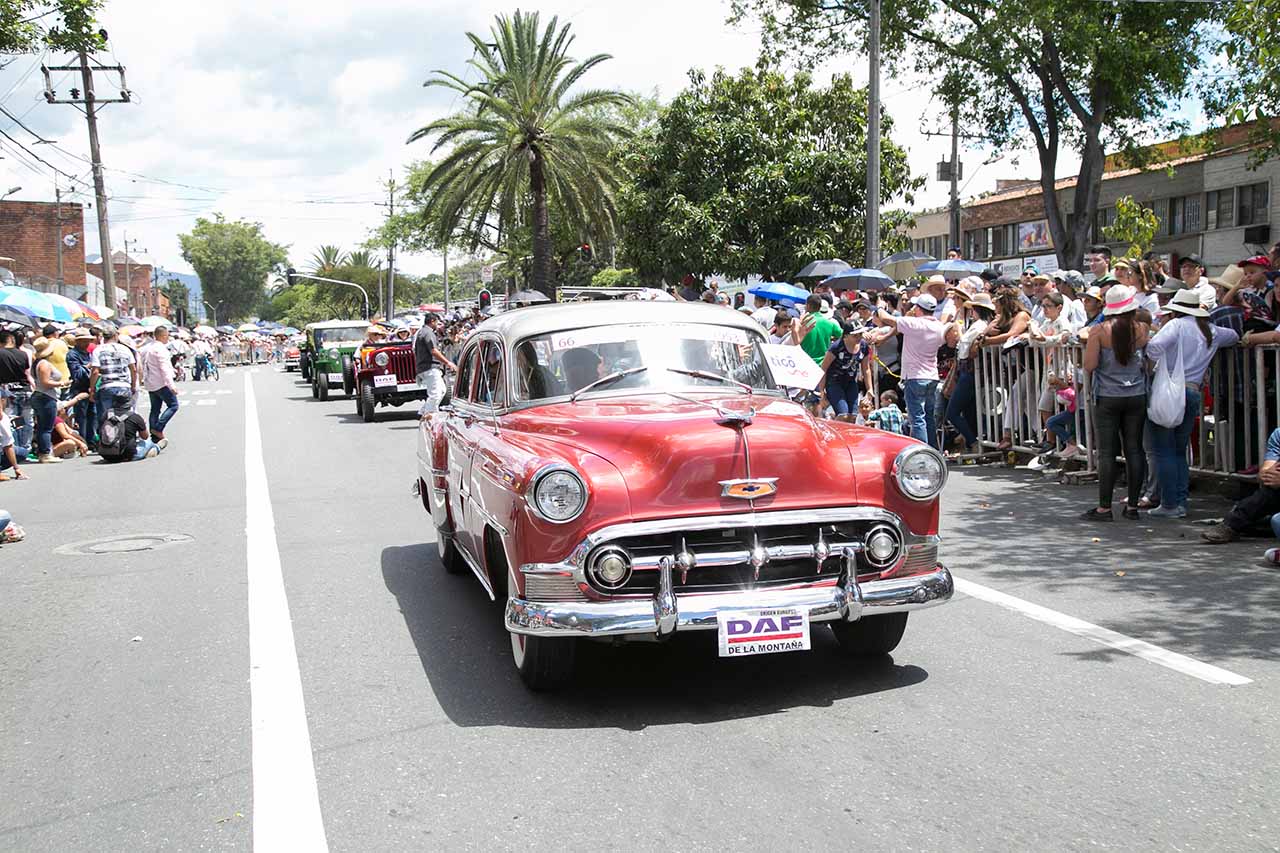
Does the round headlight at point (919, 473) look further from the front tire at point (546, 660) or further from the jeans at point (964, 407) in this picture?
the jeans at point (964, 407)

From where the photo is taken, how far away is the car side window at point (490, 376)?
662 cm

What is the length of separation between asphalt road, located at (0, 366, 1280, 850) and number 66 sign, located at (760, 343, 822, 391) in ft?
4.78

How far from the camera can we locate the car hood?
4.90m

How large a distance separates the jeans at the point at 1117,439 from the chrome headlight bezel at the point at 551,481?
5.70 m

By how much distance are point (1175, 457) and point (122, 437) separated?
1300 cm

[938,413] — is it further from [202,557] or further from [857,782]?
[857,782]

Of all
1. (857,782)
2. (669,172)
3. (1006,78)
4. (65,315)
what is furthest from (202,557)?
(1006,78)

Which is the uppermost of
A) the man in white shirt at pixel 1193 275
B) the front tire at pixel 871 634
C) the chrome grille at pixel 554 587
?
the man in white shirt at pixel 1193 275

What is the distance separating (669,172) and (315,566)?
70.1ft

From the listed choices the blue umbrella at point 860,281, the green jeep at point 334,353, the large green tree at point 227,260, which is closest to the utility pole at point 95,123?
the green jeep at point 334,353

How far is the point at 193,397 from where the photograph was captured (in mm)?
32469

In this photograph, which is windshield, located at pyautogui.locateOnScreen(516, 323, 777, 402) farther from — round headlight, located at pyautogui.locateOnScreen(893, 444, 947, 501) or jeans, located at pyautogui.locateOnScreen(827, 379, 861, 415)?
jeans, located at pyautogui.locateOnScreen(827, 379, 861, 415)

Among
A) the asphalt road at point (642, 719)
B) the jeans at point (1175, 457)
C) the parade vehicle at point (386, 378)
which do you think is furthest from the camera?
the parade vehicle at point (386, 378)

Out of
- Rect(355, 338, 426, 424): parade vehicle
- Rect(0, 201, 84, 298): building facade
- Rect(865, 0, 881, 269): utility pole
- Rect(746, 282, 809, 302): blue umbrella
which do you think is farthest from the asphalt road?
Rect(0, 201, 84, 298): building facade
